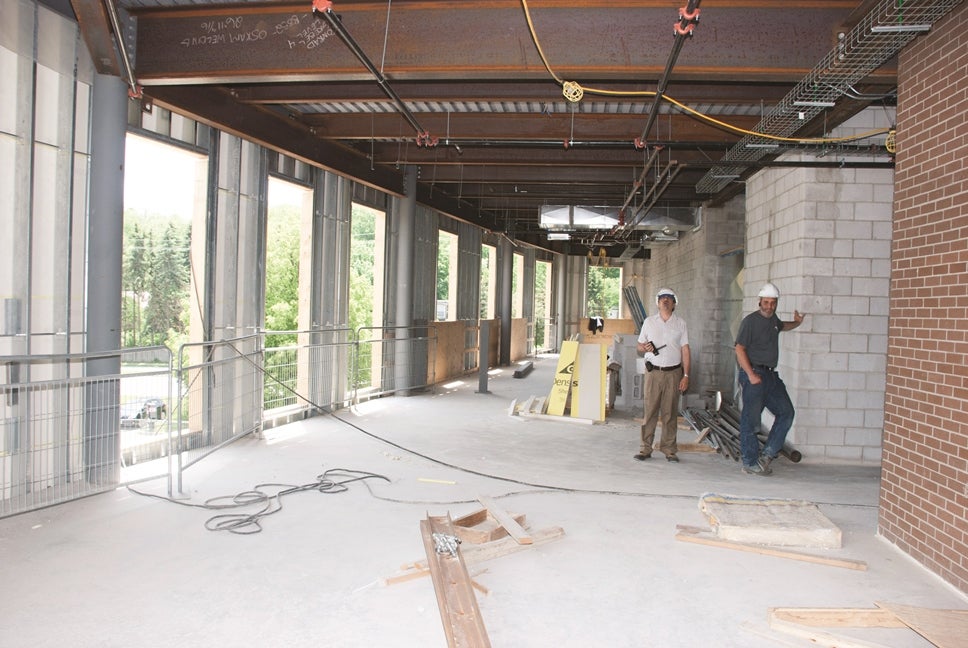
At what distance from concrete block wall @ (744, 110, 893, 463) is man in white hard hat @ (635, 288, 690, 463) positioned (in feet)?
4.38

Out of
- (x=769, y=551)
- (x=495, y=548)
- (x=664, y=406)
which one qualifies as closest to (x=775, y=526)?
(x=769, y=551)

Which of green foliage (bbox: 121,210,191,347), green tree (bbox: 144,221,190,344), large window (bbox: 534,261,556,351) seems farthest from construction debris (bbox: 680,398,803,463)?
green tree (bbox: 144,221,190,344)

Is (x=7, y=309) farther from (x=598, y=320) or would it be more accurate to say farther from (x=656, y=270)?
(x=656, y=270)

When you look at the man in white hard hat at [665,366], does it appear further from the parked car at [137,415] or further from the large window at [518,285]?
the large window at [518,285]

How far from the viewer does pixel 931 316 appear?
4227mm

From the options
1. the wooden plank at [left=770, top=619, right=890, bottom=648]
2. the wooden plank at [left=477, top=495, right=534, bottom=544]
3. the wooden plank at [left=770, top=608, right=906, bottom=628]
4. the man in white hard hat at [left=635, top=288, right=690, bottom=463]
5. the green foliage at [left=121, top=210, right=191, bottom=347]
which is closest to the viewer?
the wooden plank at [left=770, top=619, right=890, bottom=648]

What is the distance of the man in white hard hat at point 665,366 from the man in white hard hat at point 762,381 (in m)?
0.64

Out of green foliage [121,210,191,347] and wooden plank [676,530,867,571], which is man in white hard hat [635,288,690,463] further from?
green foliage [121,210,191,347]

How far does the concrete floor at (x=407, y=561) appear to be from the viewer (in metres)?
3.25

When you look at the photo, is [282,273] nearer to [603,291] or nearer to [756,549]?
[603,291]

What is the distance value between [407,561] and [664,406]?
4.01 meters

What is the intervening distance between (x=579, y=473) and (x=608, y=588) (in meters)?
2.80

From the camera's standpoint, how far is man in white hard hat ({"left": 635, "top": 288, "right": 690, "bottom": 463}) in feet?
23.3

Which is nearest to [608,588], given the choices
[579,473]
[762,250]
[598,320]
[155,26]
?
[579,473]
